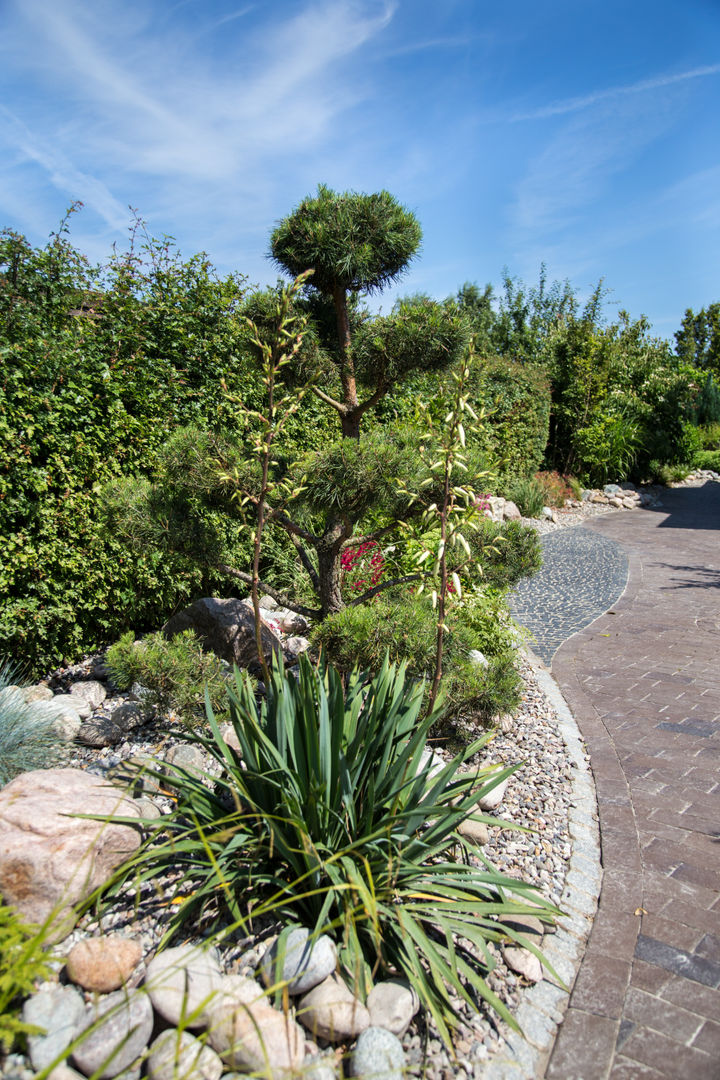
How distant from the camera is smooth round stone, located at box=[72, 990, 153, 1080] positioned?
1733mm

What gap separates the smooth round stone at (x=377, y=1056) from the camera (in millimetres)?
1792

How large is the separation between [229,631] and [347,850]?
3.02 meters

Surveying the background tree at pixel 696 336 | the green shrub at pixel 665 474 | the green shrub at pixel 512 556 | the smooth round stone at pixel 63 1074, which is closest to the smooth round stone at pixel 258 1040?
the smooth round stone at pixel 63 1074

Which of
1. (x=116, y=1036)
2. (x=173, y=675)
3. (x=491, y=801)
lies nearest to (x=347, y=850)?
(x=116, y=1036)

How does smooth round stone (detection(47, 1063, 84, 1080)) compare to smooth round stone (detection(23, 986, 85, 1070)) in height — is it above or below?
below

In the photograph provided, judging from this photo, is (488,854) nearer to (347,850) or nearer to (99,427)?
(347,850)

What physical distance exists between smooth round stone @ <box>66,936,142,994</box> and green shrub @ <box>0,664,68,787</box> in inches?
55.0

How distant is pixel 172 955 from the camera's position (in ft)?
6.79

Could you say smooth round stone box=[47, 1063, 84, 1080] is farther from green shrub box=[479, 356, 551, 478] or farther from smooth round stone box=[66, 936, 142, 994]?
green shrub box=[479, 356, 551, 478]

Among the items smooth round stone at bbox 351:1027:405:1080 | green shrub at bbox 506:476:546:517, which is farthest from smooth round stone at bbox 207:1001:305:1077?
green shrub at bbox 506:476:546:517

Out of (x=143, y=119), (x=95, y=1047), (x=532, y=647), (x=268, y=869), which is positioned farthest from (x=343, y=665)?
(x=143, y=119)

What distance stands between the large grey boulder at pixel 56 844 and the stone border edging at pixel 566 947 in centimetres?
150

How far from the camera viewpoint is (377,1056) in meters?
1.82

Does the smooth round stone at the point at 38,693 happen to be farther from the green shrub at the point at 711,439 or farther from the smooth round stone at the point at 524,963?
the green shrub at the point at 711,439
